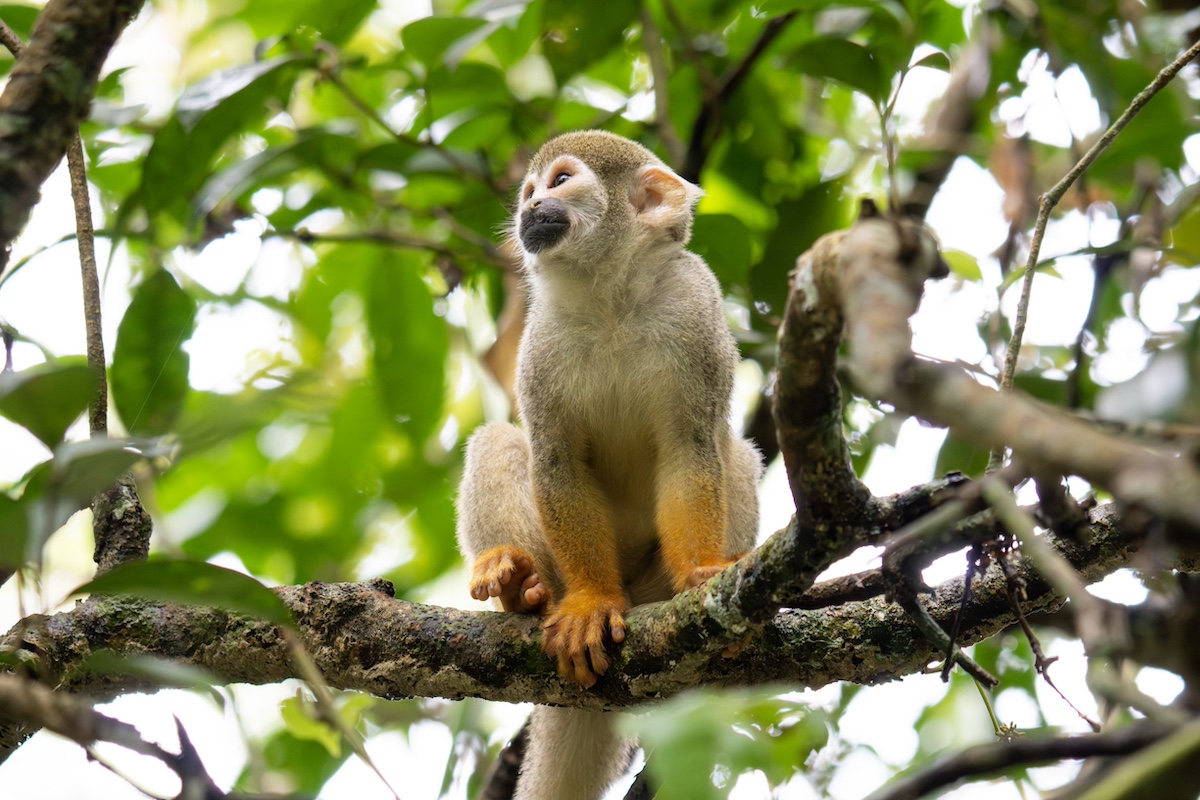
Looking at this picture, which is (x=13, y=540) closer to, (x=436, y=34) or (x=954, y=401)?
(x=954, y=401)

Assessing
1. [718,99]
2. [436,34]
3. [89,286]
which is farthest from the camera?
[718,99]

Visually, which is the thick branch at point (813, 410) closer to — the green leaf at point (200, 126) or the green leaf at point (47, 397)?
the green leaf at point (47, 397)

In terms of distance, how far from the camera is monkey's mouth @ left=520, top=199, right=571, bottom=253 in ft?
15.3

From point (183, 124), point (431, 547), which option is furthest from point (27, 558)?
point (431, 547)

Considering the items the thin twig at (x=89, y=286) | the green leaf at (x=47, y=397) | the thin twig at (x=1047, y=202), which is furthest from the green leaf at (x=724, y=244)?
the green leaf at (x=47, y=397)

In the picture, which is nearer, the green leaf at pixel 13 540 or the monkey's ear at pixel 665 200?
the green leaf at pixel 13 540

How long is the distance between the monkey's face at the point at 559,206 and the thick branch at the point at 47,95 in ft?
8.76

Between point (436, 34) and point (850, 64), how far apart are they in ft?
5.64

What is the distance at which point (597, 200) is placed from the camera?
15.9 feet

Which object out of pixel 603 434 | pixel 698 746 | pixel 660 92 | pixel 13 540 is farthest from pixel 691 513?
pixel 698 746

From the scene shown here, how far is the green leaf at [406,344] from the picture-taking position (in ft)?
17.3

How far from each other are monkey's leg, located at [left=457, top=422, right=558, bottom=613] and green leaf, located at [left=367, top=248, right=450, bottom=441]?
0.55 metres

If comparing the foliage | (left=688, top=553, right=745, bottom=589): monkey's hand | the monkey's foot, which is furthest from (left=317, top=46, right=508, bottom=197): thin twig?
(left=688, top=553, right=745, bottom=589): monkey's hand

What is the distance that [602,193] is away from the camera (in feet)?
16.0
